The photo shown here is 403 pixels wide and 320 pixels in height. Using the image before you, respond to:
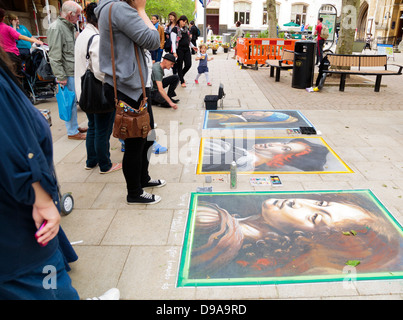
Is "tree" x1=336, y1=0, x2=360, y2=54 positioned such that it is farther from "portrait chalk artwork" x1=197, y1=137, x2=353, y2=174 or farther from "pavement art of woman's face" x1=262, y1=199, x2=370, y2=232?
"pavement art of woman's face" x1=262, y1=199, x2=370, y2=232

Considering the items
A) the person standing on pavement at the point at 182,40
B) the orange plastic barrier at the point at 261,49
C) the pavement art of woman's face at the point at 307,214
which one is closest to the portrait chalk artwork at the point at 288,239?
the pavement art of woman's face at the point at 307,214

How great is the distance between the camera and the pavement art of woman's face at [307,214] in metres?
3.28

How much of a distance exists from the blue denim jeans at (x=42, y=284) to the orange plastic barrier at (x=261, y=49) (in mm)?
13616

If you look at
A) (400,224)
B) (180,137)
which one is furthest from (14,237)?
(180,137)

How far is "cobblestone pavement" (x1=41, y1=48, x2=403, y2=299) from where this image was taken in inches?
→ 98.8

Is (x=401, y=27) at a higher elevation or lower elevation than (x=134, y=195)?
higher

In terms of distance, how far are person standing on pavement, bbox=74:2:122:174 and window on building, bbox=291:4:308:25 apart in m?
43.3

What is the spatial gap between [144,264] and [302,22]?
45453 millimetres

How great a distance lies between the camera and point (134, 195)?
12.0ft

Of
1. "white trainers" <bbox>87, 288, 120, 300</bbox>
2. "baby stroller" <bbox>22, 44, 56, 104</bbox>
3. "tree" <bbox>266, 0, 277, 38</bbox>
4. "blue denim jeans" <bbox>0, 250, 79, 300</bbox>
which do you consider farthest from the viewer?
"tree" <bbox>266, 0, 277, 38</bbox>

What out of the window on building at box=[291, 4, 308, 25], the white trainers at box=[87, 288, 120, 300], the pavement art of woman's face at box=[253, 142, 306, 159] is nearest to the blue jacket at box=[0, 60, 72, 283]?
Answer: the white trainers at box=[87, 288, 120, 300]

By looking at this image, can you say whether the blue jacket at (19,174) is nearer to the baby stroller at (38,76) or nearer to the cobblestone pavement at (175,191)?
the cobblestone pavement at (175,191)

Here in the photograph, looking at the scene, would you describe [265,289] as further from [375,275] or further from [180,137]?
[180,137]

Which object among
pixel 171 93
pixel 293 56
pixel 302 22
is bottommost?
pixel 171 93
